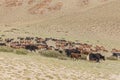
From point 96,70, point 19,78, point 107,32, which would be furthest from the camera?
point 107,32

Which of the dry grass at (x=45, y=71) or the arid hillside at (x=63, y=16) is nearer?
the dry grass at (x=45, y=71)

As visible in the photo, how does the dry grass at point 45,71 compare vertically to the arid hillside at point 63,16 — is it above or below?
below

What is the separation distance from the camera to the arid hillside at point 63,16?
70.8 m

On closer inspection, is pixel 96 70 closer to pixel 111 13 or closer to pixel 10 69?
pixel 10 69

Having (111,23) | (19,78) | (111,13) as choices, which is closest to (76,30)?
(111,23)

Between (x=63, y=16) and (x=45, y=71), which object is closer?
(x=45, y=71)

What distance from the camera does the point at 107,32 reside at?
66.6 m

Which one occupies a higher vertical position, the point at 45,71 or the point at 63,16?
the point at 63,16

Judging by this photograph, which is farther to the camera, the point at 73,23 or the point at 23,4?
the point at 23,4

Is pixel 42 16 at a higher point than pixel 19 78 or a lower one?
higher

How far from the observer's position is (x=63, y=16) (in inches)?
3511

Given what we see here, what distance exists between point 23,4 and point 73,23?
112 ft

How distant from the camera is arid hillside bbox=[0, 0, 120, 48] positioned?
7075 cm

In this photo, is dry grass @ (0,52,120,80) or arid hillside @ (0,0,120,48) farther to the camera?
arid hillside @ (0,0,120,48)
